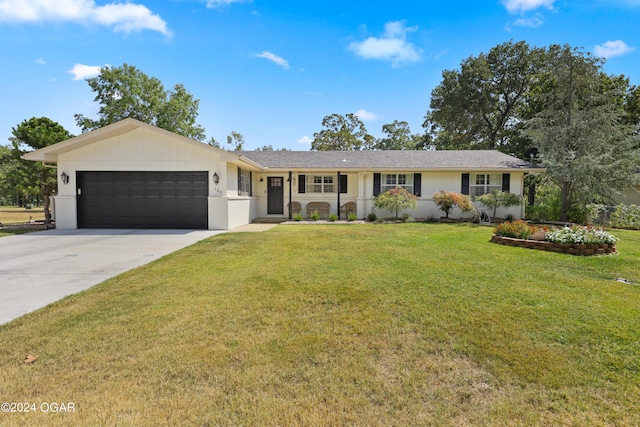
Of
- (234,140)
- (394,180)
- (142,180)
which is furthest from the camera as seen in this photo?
(234,140)

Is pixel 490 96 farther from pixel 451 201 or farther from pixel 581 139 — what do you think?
pixel 451 201

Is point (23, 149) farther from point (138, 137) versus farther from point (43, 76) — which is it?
point (138, 137)

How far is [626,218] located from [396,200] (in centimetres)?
1031

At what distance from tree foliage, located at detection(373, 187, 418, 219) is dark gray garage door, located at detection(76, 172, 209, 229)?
7.97 meters

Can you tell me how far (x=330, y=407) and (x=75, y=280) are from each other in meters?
5.19

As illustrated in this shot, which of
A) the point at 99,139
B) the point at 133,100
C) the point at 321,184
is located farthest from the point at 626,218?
the point at 133,100

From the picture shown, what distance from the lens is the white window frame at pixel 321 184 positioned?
1688 cm

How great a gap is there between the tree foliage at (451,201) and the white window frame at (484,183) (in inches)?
47.5

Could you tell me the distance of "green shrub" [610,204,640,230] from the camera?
1379 cm

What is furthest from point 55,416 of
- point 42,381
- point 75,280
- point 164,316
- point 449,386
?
point 75,280

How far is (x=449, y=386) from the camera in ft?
7.92

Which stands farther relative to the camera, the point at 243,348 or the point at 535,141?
the point at 535,141

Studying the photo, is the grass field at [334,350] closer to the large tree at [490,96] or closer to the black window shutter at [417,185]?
the black window shutter at [417,185]

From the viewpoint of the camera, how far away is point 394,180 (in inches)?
635
